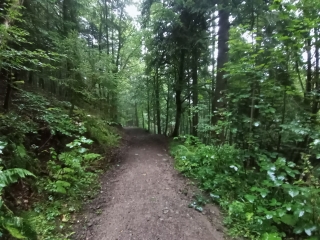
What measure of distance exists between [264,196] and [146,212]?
218 cm

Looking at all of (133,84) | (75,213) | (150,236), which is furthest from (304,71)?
(133,84)

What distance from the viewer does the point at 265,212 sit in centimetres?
391

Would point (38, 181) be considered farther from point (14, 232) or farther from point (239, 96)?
point (239, 96)

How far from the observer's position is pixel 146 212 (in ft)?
13.2

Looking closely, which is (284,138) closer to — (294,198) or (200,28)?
(294,198)

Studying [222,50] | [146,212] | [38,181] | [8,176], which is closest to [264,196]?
[146,212]

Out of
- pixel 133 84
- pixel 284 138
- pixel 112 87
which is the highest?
pixel 133 84

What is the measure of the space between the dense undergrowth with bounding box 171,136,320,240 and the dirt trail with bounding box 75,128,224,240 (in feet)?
1.50

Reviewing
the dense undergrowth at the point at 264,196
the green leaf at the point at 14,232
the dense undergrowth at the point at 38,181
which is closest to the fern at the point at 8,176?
the dense undergrowth at the point at 38,181

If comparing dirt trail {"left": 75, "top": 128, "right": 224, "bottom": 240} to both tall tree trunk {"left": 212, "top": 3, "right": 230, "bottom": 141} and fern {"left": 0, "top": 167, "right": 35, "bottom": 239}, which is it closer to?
fern {"left": 0, "top": 167, "right": 35, "bottom": 239}

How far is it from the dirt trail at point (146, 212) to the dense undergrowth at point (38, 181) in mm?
414

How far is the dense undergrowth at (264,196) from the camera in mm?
3707

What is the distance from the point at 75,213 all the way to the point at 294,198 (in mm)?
3989

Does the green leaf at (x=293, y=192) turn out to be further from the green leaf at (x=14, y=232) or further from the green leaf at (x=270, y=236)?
the green leaf at (x=14, y=232)
